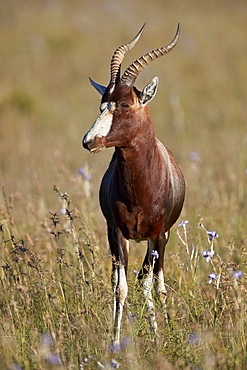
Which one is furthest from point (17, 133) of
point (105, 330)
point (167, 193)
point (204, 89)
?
point (105, 330)

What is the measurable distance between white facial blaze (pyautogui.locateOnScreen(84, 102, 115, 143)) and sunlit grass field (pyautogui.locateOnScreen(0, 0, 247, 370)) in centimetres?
85

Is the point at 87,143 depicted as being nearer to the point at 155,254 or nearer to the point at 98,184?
the point at 155,254

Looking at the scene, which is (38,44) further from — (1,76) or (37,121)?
(37,121)

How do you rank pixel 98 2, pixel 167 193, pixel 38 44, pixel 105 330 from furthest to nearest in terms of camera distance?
pixel 98 2 < pixel 38 44 < pixel 167 193 < pixel 105 330

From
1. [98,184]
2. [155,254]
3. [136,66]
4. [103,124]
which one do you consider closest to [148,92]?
[136,66]

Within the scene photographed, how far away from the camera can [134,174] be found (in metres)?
5.07

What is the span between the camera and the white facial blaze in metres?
4.62

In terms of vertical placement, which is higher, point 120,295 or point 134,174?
point 134,174

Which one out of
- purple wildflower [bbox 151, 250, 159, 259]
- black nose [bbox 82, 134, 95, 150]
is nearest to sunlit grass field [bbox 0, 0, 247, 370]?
purple wildflower [bbox 151, 250, 159, 259]

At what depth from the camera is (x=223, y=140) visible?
41.7ft

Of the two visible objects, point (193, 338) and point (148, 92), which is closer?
point (193, 338)

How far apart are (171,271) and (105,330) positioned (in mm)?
2251

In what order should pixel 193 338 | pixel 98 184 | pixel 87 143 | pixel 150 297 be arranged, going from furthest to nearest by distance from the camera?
pixel 98 184
pixel 150 297
pixel 87 143
pixel 193 338

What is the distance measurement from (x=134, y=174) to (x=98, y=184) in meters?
5.43
